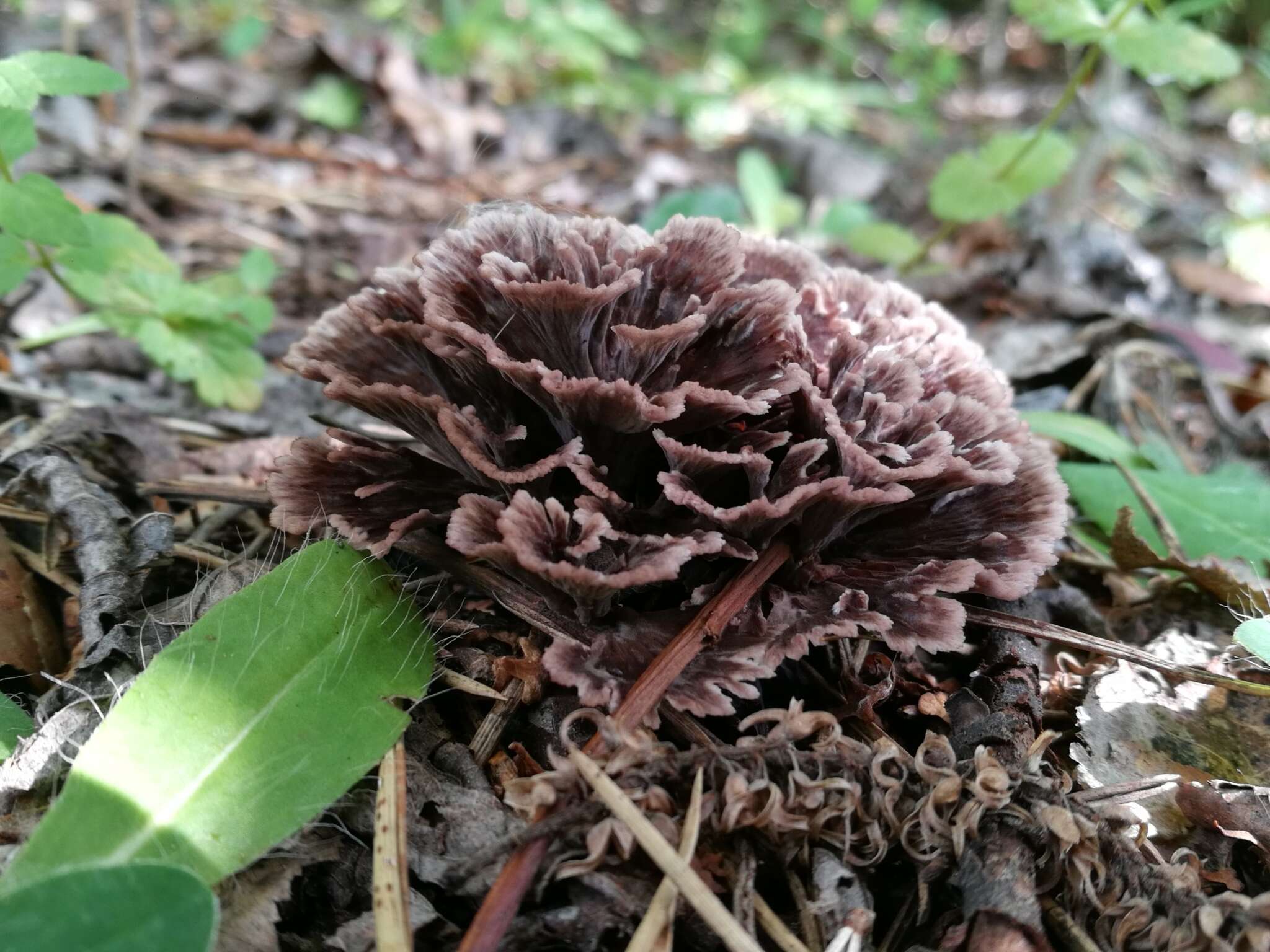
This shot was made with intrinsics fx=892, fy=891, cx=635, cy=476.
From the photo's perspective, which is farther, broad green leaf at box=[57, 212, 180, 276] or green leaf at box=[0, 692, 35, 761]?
broad green leaf at box=[57, 212, 180, 276]

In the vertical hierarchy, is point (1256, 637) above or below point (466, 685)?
above

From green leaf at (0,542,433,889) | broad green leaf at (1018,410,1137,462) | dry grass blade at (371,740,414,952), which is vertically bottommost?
dry grass blade at (371,740,414,952)

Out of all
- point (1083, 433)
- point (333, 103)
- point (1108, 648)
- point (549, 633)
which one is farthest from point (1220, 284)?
point (333, 103)

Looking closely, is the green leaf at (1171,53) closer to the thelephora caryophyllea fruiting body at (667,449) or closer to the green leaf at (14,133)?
the thelephora caryophyllea fruiting body at (667,449)

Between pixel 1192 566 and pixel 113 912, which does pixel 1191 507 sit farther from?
pixel 113 912

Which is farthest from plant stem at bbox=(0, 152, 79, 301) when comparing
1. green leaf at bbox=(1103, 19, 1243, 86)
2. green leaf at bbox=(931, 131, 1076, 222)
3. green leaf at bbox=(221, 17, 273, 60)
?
green leaf at bbox=(221, 17, 273, 60)

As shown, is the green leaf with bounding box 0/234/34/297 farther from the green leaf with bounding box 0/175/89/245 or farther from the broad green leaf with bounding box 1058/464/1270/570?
the broad green leaf with bounding box 1058/464/1270/570

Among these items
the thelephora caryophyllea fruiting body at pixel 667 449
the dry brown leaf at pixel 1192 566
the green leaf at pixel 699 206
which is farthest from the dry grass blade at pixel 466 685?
the green leaf at pixel 699 206

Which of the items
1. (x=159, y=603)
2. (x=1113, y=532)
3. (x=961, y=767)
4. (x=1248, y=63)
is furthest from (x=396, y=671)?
(x=1248, y=63)
